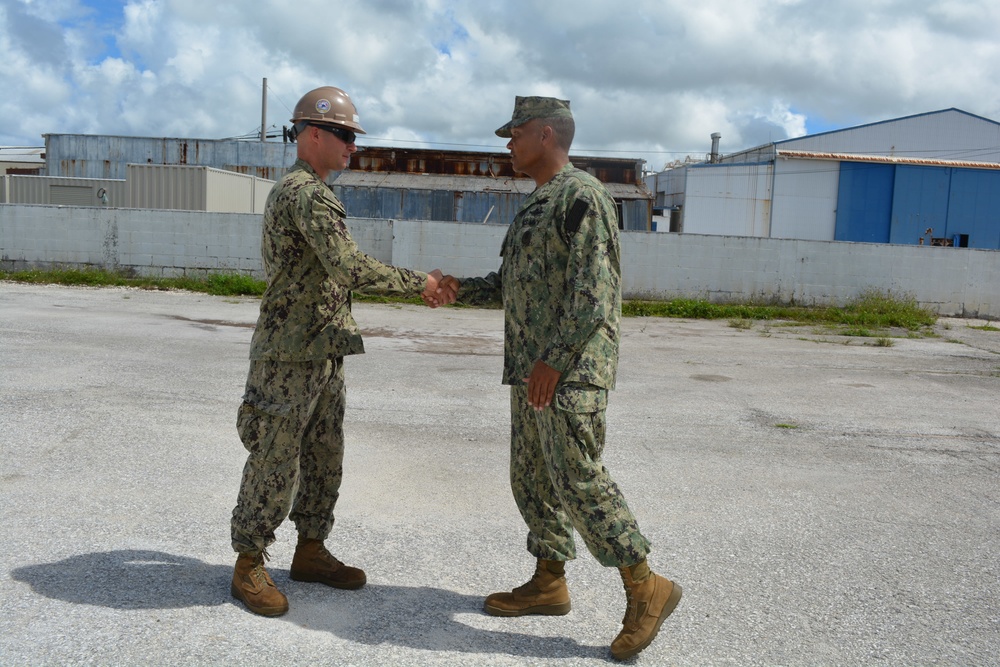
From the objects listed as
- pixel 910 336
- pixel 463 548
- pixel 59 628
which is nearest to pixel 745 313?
pixel 910 336

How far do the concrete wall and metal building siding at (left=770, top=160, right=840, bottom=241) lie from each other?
1658 centimetres

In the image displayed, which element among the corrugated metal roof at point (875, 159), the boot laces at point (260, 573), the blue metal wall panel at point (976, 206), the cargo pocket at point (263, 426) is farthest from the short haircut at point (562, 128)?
the blue metal wall panel at point (976, 206)

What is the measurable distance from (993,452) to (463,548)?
14.3 feet

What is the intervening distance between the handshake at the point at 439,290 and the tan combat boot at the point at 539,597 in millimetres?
1128

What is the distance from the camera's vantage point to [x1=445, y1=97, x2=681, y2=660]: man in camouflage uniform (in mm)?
2926

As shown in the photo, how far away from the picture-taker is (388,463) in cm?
524

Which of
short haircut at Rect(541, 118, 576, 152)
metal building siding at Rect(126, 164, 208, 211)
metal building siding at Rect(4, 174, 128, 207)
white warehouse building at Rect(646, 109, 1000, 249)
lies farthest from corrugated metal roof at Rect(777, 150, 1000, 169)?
short haircut at Rect(541, 118, 576, 152)

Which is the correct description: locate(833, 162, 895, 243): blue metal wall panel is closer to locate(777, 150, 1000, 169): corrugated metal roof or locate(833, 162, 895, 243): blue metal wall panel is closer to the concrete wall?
locate(777, 150, 1000, 169): corrugated metal roof

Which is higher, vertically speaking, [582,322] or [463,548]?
[582,322]

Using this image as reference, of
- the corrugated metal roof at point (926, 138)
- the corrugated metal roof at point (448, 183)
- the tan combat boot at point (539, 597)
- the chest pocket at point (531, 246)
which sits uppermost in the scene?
the corrugated metal roof at point (926, 138)

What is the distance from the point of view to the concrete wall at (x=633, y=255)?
1778 centimetres

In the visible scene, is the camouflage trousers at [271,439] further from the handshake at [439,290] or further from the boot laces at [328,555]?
the handshake at [439,290]

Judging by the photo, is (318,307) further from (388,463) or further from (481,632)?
(388,463)

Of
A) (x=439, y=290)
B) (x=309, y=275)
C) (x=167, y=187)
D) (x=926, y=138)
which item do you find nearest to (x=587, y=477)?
(x=439, y=290)
